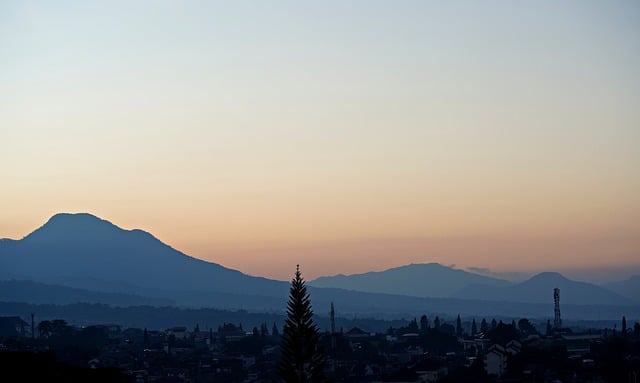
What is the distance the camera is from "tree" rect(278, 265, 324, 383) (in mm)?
29750

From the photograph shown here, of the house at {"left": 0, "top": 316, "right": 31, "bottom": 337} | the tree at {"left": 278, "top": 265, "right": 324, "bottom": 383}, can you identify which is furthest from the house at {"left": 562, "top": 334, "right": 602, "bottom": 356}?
the house at {"left": 0, "top": 316, "right": 31, "bottom": 337}

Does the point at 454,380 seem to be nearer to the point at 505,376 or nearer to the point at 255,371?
the point at 505,376

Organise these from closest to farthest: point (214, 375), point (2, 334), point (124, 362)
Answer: point (214, 375) < point (124, 362) < point (2, 334)

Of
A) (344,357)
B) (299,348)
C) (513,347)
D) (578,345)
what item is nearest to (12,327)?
(344,357)

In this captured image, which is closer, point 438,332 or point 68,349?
point 68,349

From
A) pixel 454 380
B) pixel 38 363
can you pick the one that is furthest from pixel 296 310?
pixel 454 380

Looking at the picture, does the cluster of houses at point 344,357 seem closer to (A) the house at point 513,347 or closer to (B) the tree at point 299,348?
(A) the house at point 513,347

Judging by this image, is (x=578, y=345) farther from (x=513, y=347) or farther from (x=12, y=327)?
(x=12, y=327)

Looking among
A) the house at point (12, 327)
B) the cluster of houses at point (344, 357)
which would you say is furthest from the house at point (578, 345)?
the house at point (12, 327)

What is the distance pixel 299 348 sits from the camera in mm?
30344

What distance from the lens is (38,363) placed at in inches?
1166

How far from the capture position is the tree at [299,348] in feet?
97.6

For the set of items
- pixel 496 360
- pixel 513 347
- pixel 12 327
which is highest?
pixel 12 327

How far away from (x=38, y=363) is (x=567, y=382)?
42152 millimetres
